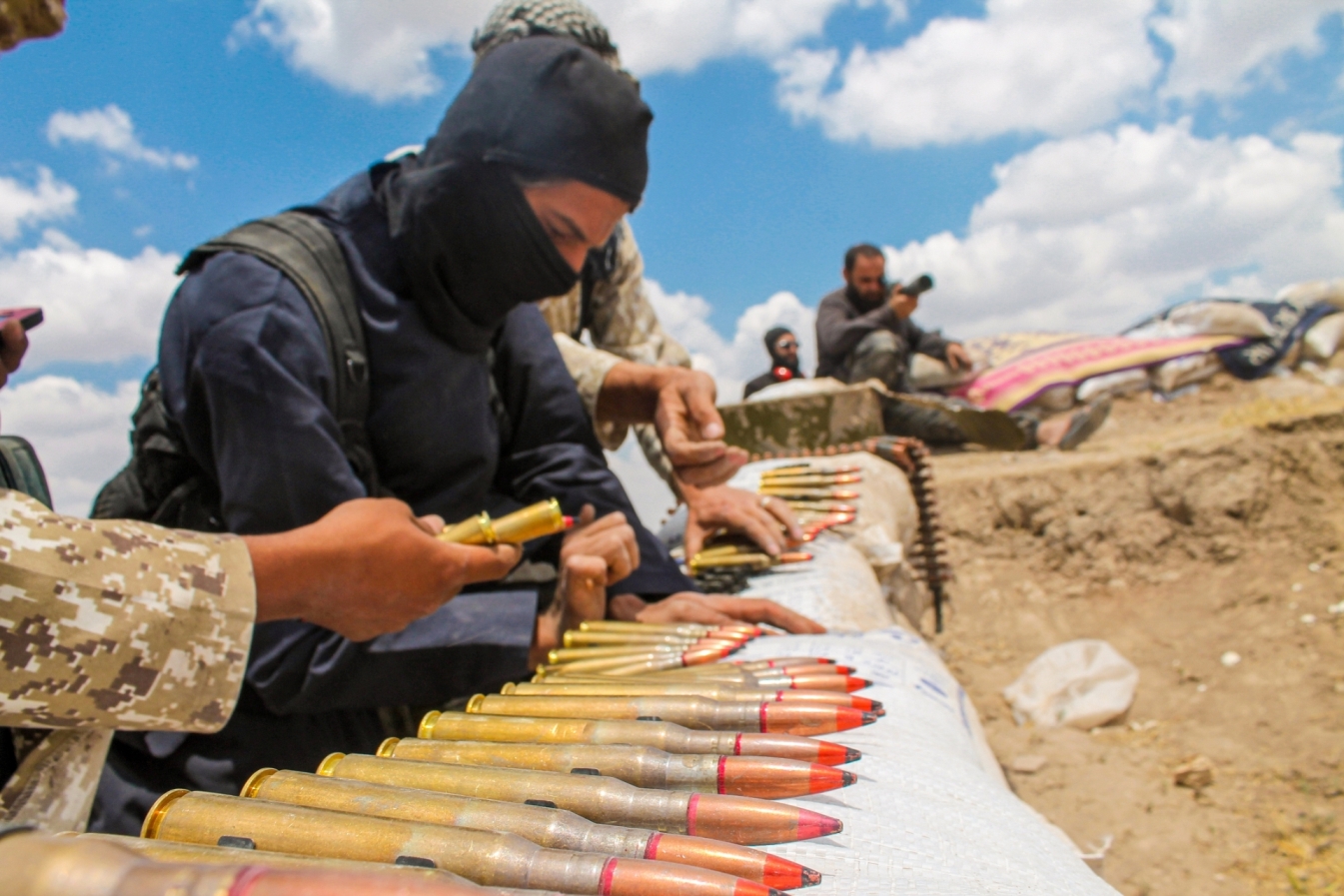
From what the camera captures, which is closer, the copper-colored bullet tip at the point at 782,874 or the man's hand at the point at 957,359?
the copper-colored bullet tip at the point at 782,874

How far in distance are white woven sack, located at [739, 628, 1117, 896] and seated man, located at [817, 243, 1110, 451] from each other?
600cm

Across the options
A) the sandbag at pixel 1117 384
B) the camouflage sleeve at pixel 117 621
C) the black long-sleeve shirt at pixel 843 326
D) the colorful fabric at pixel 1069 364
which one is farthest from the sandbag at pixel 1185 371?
the camouflage sleeve at pixel 117 621

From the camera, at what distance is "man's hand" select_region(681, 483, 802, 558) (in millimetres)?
3236

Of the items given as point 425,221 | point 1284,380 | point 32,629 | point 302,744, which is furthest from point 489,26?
point 1284,380

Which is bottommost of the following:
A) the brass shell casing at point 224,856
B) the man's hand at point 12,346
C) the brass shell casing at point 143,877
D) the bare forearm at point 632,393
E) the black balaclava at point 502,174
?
the brass shell casing at point 224,856

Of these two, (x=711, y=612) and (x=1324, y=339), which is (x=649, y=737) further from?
(x=1324, y=339)

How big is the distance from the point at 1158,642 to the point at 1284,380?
18.8 ft

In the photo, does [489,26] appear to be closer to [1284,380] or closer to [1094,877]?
[1094,877]

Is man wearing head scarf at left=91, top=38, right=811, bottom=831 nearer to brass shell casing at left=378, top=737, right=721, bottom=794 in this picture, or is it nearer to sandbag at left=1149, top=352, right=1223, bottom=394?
brass shell casing at left=378, top=737, right=721, bottom=794

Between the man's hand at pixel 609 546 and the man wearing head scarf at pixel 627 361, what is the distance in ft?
2.02

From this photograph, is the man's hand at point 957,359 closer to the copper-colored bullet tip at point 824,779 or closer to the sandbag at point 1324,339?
the sandbag at point 1324,339

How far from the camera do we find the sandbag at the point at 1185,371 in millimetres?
9398

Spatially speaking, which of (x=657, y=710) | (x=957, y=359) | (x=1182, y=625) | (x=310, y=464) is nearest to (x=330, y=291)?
(x=310, y=464)

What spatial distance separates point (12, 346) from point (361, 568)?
695mm
